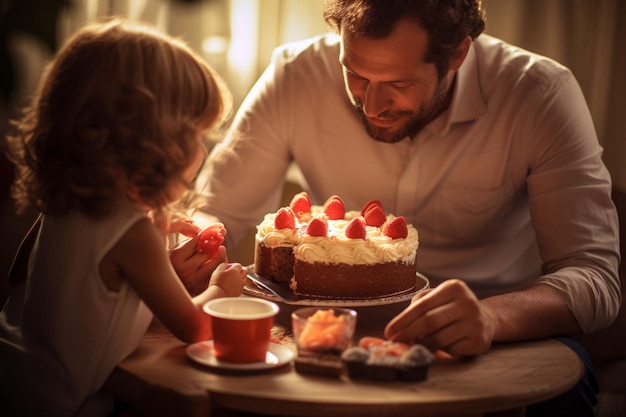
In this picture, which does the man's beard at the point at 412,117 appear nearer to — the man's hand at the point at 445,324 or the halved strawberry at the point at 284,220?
the halved strawberry at the point at 284,220

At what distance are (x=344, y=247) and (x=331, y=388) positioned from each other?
57cm

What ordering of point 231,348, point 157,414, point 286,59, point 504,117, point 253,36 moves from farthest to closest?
1. point 253,36
2. point 286,59
3. point 504,117
4. point 231,348
5. point 157,414

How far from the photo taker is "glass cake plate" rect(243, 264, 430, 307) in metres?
1.81

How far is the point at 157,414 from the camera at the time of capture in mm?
1289

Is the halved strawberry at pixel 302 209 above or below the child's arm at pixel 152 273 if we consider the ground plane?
below

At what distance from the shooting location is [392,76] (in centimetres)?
212

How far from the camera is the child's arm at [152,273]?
145 centimetres

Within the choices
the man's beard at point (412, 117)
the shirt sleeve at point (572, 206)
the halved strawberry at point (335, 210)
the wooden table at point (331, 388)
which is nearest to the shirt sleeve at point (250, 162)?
the man's beard at point (412, 117)

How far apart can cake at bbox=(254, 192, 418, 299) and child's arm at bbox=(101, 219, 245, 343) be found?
441mm

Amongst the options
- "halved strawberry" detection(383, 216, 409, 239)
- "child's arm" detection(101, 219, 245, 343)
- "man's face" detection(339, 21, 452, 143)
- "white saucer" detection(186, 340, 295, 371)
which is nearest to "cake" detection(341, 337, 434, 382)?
"white saucer" detection(186, 340, 295, 371)

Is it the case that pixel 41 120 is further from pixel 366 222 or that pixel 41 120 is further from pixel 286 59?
pixel 286 59

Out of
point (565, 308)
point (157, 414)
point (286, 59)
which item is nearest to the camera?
point (157, 414)

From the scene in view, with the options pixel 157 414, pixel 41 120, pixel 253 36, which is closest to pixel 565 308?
pixel 157 414

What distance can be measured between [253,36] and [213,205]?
2.88 ft
